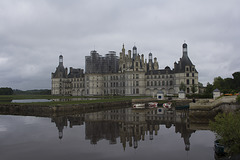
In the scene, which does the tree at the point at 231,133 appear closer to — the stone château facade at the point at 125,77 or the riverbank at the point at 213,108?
the riverbank at the point at 213,108

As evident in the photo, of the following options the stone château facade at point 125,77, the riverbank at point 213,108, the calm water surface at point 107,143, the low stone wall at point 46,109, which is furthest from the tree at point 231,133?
the stone château facade at point 125,77

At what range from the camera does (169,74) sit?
8150 cm

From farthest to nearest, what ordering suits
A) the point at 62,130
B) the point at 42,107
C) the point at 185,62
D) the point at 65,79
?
the point at 65,79, the point at 185,62, the point at 42,107, the point at 62,130

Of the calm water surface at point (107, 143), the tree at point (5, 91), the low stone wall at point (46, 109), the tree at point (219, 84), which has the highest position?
the tree at point (219, 84)

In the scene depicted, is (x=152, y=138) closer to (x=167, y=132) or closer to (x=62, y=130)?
(x=167, y=132)

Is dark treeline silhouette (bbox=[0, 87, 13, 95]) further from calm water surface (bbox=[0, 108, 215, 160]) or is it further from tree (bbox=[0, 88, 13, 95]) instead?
calm water surface (bbox=[0, 108, 215, 160])

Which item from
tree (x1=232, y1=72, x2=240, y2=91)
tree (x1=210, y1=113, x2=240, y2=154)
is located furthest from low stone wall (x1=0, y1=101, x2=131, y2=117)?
tree (x1=232, y1=72, x2=240, y2=91)

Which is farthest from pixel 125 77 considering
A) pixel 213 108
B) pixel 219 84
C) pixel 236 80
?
pixel 213 108

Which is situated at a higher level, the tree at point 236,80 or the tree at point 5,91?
the tree at point 236,80

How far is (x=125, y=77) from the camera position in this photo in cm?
8381

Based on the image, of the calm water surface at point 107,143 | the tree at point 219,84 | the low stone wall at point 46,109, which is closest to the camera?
the calm water surface at point 107,143

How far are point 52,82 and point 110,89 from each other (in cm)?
3720

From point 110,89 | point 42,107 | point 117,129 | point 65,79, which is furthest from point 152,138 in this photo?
point 65,79

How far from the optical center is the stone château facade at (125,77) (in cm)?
7714
